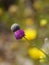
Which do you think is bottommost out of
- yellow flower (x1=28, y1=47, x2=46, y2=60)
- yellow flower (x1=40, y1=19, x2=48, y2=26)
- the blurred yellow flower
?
yellow flower (x1=28, y1=47, x2=46, y2=60)

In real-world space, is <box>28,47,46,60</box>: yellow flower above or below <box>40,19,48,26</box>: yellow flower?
below

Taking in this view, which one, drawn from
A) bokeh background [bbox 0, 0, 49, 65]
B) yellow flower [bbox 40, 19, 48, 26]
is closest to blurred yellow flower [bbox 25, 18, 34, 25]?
bokeh background [bbox 0, 0, 49, 65]

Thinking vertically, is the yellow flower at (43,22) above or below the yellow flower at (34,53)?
above

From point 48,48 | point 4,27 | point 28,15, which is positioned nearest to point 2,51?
point 4,27

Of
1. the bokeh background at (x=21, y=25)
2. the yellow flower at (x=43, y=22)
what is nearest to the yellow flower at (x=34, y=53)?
the bokeh background at (x=21, y=25)

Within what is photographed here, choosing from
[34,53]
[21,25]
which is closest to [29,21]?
[21,25]

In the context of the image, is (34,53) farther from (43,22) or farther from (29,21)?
(29,21)

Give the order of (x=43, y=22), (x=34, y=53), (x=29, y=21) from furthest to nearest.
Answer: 1. (x=29, y=21)
2. (x=43, y=22)
3. (x=34, y=53)

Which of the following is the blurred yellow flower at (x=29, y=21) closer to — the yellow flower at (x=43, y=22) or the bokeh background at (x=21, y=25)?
the bokeh background at (x=21, y=25)

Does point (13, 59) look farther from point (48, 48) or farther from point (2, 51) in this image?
point (48, 48)

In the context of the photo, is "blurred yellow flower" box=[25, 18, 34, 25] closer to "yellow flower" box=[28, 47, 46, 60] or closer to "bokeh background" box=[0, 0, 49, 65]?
"bokeh background" box=[0, 0, 49, 65]
